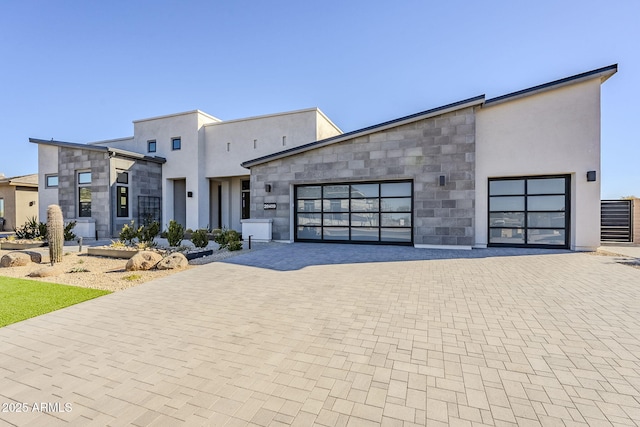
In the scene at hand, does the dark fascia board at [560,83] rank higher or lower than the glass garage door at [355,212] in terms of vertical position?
higher

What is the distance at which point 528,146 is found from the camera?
10.5 m

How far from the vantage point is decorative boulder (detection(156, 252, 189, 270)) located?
7727 mm

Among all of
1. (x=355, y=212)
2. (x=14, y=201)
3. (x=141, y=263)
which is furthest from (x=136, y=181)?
(x=355, y=212)

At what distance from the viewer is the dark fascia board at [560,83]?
9.64m

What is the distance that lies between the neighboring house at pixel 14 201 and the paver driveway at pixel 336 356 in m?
23.9

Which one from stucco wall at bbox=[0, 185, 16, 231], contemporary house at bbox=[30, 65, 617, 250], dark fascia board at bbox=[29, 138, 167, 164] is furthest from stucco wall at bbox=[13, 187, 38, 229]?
contemporary house at bbox=[30, 65, 617, 250]

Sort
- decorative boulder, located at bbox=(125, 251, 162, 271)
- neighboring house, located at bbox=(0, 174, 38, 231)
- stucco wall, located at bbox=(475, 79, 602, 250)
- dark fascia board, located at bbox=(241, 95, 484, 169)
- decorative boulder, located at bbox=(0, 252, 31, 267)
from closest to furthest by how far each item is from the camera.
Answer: decorative boulder, located at bbox=(125, 251, 162, 271) < decorative boulder, located at bbox=(0, 252, 31, 267) < stucco wall, located at bbox=(475, 79, 602, 250) < dark fascia board, located at bbox=(241, 95, 484, 169) < neighboring house, located at bbox=(0, 174, 38, 231)

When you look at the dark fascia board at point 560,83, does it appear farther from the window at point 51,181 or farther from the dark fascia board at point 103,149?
the window at point 51,181

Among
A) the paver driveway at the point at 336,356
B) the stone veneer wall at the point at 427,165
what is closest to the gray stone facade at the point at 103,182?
the stone veneer wall at the point at 427,165

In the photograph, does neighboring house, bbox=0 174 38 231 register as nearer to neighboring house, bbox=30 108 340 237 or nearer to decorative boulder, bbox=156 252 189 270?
neighboring house, bbox=30 108 340 237

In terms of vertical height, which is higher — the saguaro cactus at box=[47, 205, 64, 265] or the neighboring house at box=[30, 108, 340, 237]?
the neighboring house at box=[30, 108, 340, 237]

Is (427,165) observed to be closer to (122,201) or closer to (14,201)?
(122,201)

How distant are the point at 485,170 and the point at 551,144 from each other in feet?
7.59

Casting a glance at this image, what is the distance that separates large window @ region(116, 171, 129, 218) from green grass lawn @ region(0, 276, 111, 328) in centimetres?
1031
